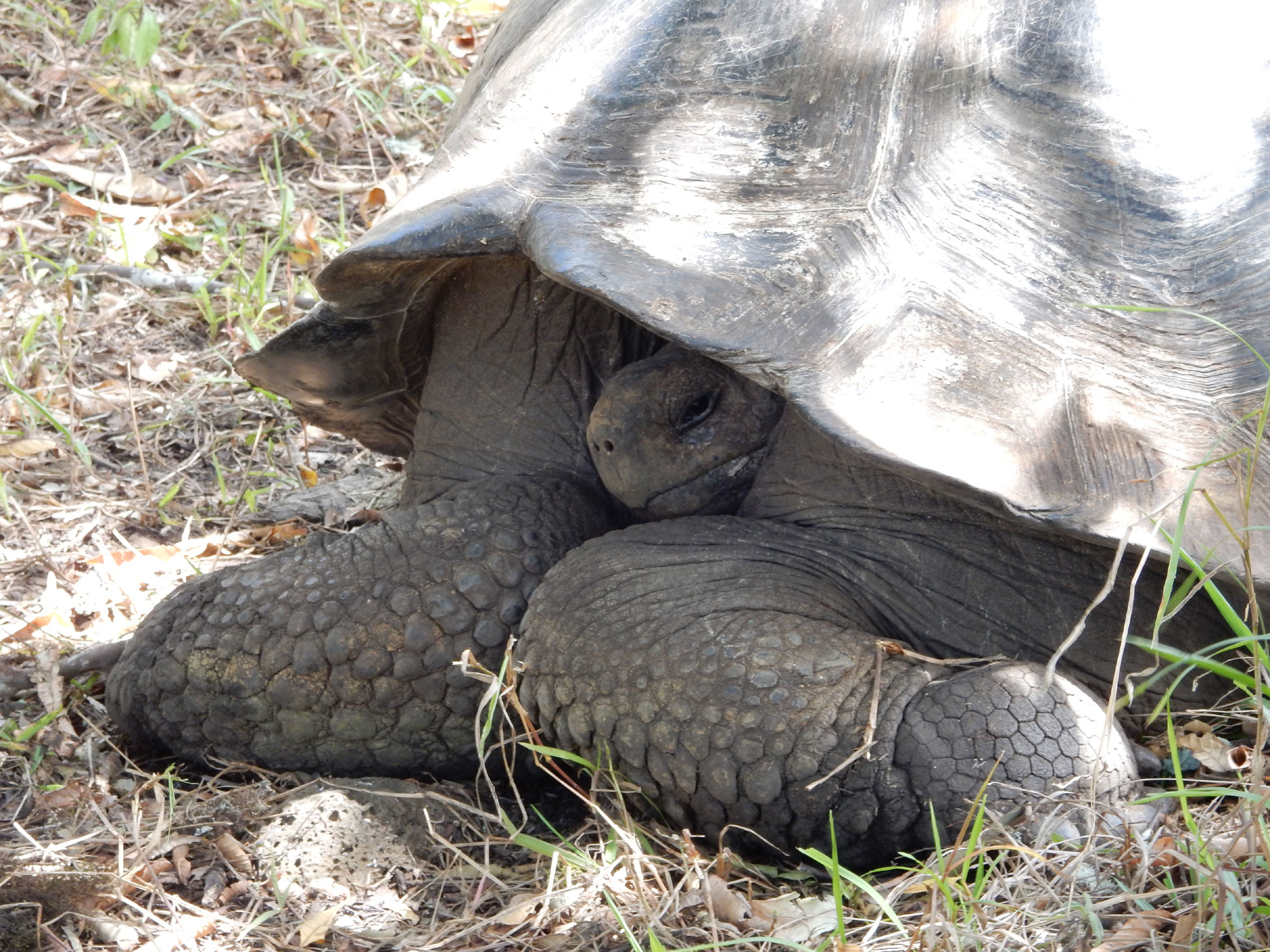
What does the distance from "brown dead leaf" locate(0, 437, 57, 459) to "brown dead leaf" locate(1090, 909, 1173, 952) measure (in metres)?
2.72

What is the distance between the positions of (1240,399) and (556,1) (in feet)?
4.86

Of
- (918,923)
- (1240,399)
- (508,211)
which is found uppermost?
(508,211)

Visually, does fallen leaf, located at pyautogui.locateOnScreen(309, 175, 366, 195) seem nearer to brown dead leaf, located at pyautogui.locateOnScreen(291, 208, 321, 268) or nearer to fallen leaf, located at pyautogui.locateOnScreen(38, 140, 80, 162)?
brown dead leaf, located at pyautogui.locateOnScreen(291, 208, 321, 268)

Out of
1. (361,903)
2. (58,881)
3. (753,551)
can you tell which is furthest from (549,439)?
(58,881)

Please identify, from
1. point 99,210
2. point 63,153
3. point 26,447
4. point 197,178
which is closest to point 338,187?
point 197,178

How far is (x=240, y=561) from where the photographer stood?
2924 mm

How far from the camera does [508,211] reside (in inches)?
80.2

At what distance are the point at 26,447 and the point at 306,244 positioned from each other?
3.70 ft

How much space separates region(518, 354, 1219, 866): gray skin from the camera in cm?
186

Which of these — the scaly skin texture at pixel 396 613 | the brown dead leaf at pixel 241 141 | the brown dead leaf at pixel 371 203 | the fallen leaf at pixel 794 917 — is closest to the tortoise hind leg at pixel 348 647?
the scaly skin texture at pixel 396 613

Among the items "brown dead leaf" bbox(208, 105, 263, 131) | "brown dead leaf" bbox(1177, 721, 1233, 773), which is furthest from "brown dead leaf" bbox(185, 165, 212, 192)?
"brown dead leaf" bbox(1177, 721, 1233, 773)

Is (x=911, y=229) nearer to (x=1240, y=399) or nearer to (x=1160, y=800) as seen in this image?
(x=1240, y=399)

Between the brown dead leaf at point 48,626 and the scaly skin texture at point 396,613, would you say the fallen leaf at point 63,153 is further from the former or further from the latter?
the scaly skin texture at point 396,613

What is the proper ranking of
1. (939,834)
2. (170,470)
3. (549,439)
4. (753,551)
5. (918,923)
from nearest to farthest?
1. (918,923)
2. (939,834)
3. (753,551)
4. (549,439)
5. (170,470)
